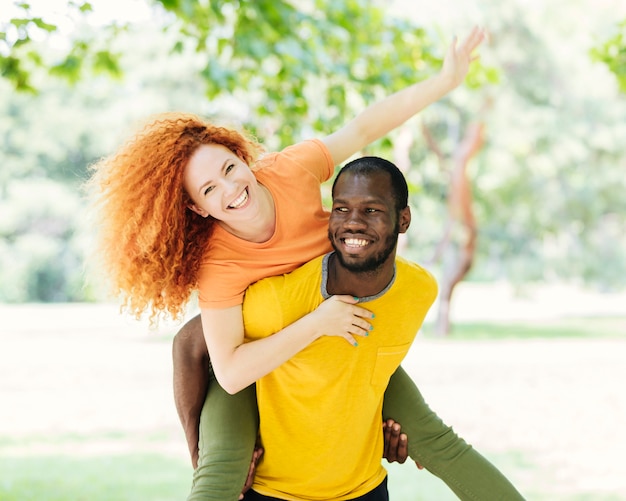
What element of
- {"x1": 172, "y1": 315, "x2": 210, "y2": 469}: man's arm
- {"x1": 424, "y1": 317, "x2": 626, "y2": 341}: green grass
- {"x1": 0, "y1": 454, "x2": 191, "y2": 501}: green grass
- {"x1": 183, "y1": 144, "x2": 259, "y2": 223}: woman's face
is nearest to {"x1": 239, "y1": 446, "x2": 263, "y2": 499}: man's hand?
{"x1": 172, "y1": 315, "x2": 210, "y2": 469}: man's arm

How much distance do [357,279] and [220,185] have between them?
0.35 m

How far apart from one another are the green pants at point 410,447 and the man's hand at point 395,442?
1cm

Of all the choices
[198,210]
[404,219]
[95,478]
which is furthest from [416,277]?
[95,478]

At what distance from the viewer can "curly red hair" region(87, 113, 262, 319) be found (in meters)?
1.77

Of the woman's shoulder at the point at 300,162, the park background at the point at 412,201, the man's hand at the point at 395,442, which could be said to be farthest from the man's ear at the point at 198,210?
the man's hand at the point at 395,442

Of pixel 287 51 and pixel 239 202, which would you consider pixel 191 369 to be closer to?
pixel 239 202

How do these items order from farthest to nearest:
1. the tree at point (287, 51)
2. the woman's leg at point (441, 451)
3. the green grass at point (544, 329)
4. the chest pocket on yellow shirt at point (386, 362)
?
the green grass at point (544, 329), the tree at point (287, 51), the woman's leg at point (441, 451), the chest pocket on yellow shirt at point (386, 362)

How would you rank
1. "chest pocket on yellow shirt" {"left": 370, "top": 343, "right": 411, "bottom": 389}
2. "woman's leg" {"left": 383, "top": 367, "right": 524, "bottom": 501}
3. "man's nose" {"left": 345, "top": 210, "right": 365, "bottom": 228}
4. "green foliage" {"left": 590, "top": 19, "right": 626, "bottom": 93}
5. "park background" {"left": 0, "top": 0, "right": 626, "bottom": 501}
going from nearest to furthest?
→ "man's nose" {"left": 345, "top": 210, "right": 365, "bottom": 228} < "chest pocket on yellow shirt" {"left": 370, "top": 343, "right": 411, "bottom": 389} < "woman's leg" {"left": 383, "top": 367, "right": 524, "bottom": 501} < "green foliage" {"left": 590, "top": 19, "right": 626, "bottom": 93} < "park background" {"left": 0, "top": 0, "right": 626, "bottom": 501}

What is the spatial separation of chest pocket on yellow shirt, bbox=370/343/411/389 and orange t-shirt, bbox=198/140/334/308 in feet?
0.86

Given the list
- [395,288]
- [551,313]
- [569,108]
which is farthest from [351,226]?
[551,313]

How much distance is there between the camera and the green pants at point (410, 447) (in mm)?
1815

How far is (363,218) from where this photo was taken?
1617 mm

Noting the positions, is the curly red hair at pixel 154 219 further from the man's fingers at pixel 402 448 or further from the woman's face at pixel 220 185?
the man's fingers at pixel 402 448

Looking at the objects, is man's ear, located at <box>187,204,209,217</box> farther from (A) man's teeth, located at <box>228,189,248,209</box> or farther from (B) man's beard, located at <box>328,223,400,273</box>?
(B) man's beard, located at <box>328,223,400,273</box>
